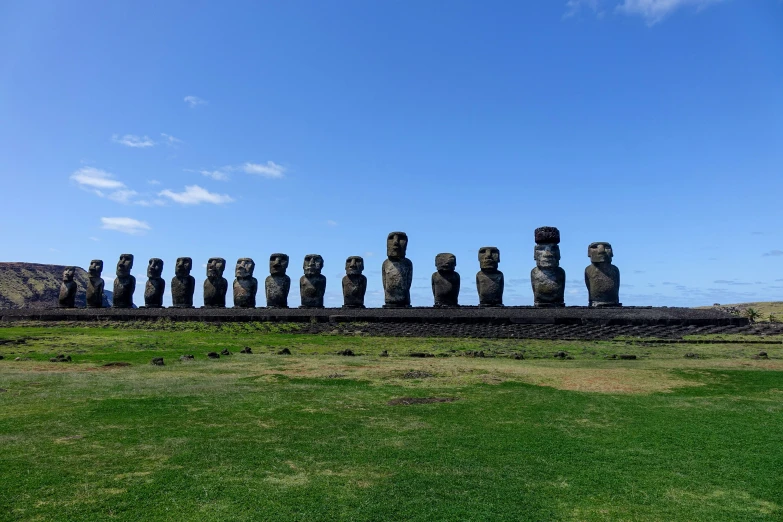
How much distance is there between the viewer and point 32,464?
168 inches

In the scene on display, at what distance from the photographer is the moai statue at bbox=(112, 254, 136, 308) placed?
28.3 metres

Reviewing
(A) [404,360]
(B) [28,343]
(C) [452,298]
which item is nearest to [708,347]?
(A) [404,360]

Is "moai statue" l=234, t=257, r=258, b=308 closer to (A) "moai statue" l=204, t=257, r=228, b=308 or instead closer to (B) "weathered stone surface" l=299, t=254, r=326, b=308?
(A) "moai statue" l=204, t=257, r=228, b=308

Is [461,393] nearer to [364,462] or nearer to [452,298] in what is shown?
[364,462]

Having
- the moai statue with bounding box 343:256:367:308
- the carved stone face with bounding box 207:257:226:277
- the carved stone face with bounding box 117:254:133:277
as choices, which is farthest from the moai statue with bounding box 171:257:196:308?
the moai statue with bounding box 343:256:367:308

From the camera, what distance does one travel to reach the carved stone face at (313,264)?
24266 mm

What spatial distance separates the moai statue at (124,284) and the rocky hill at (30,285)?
85.8ft

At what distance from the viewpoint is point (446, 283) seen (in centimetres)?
2159

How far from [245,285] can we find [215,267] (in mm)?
1866

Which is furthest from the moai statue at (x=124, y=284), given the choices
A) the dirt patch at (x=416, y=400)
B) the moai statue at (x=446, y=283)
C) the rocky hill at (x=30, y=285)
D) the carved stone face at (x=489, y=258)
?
the rocky hill at (x=30, y=285)

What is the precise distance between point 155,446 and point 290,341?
35.0ft

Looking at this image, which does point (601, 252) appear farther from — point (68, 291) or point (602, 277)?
point (68, 291)

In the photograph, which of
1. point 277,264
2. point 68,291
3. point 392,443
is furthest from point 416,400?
point 68,291

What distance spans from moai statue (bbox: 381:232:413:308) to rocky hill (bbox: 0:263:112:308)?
39546 mm
